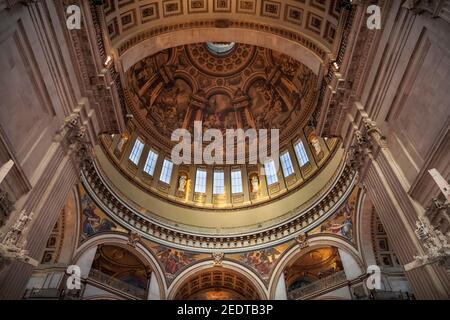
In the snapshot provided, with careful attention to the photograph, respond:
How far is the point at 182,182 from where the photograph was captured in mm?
24594

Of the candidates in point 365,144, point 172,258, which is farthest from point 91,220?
point 365,144

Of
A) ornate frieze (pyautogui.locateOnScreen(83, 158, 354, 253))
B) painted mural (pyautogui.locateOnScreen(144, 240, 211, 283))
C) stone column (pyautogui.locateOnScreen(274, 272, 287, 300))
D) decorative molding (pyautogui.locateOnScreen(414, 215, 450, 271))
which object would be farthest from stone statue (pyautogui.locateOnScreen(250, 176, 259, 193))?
decorative molding (pyautogui.locateOnScreen(414, 215, 450, 271))

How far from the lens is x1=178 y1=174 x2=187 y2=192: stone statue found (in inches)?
949

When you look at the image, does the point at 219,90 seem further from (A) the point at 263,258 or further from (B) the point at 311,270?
(B) the point at 311,270

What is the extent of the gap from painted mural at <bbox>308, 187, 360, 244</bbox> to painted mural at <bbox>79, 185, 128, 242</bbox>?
12503 mm

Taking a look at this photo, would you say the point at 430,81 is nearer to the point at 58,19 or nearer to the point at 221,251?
the point at 58,19

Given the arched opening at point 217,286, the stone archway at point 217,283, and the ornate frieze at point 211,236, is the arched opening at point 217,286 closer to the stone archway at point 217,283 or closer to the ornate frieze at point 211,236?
the stone archway at point 217,283

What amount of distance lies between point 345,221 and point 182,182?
1298 cm

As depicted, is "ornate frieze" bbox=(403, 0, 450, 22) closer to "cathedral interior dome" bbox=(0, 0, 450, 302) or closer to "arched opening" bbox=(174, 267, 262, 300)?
"cathedral interior dome" bbox=(0, 0, 450, 302)

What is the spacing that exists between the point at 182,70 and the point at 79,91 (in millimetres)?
19044

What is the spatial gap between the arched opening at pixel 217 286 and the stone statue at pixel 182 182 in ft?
23.0

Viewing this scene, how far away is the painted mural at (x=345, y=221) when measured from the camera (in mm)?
16297
